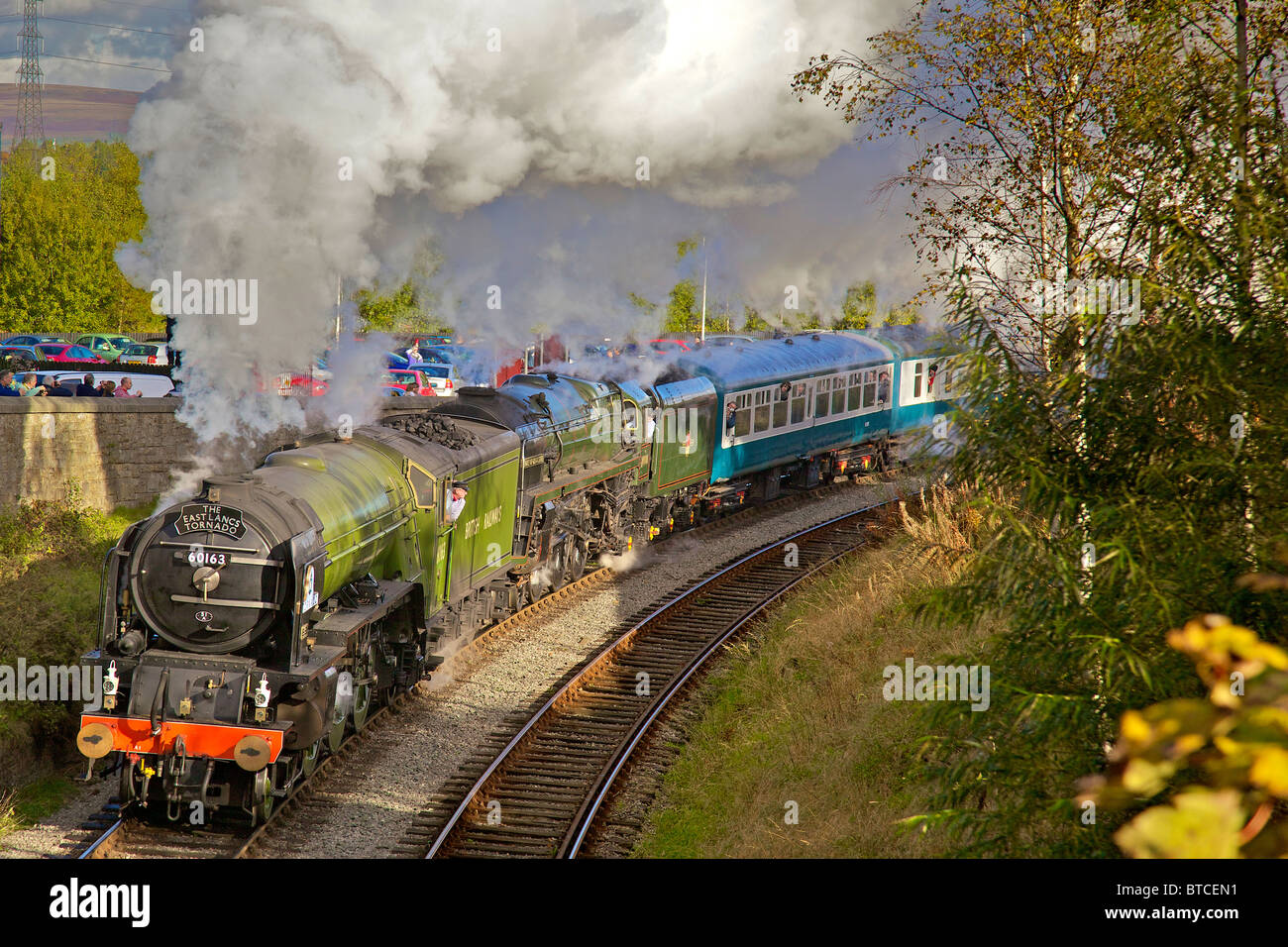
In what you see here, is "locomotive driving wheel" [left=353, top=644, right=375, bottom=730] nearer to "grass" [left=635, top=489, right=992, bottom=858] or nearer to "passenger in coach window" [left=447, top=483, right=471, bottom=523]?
"passenger in coach window" [left=447, top=483, right=471, bottom=523]

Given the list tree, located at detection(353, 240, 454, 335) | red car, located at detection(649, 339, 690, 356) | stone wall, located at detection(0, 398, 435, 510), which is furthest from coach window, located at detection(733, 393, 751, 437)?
tree, located at detection(353, 240, 454, 335)

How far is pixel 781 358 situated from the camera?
75.9 ft

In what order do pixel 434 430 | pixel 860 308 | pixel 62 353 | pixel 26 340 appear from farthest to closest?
pixel 860 308 < pixel 26 340 < pixel 62 353 < pixel 434 430

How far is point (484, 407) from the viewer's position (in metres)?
14.2

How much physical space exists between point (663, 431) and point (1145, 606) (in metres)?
14.4

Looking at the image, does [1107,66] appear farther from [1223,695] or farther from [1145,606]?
[1223,695]

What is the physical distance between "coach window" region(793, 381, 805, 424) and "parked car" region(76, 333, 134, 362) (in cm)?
2164

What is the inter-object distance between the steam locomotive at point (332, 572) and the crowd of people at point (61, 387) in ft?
39.7

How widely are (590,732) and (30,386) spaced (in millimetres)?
19652

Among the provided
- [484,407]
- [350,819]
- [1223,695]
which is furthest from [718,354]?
[1223,695]

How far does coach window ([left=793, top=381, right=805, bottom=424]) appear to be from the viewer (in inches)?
910

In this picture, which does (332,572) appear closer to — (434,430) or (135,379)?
(434,430)

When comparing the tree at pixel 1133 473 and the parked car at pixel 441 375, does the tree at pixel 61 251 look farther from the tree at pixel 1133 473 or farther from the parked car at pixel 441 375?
the tree at pixel 1133 473

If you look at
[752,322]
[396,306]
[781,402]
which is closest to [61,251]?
[396,306]
